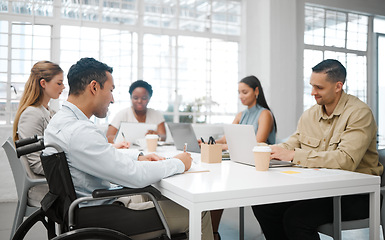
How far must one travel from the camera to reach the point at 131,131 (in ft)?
10.3

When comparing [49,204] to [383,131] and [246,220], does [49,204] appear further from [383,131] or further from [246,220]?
[383,131]

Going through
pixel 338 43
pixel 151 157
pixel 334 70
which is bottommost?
pixel 151 157

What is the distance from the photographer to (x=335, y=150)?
6.21 ft

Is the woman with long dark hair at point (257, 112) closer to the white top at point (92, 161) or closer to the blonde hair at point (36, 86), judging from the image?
the blonde hair at point (36, 86)

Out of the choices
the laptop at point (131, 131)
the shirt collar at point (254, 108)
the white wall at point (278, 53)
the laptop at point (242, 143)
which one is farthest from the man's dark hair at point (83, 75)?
the white wall at point (278, 53)

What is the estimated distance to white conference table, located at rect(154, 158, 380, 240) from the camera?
49.4 inches

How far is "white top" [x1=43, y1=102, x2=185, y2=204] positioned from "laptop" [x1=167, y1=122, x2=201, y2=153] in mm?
1216

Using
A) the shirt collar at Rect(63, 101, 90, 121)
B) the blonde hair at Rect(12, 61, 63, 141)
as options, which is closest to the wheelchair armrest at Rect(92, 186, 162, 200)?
the shirt collar at Rect(63, 101, 90, 121)

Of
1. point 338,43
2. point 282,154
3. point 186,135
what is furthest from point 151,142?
point 338,43

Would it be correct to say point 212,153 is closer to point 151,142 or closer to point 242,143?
point 242,143

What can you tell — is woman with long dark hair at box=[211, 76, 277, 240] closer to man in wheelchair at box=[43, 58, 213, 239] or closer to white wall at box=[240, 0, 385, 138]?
man in wheelchair at box=[43, 58, 213, 239]

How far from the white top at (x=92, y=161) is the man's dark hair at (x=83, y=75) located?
18cm

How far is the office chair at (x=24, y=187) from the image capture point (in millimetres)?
2166

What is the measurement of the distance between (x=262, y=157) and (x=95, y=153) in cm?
81
